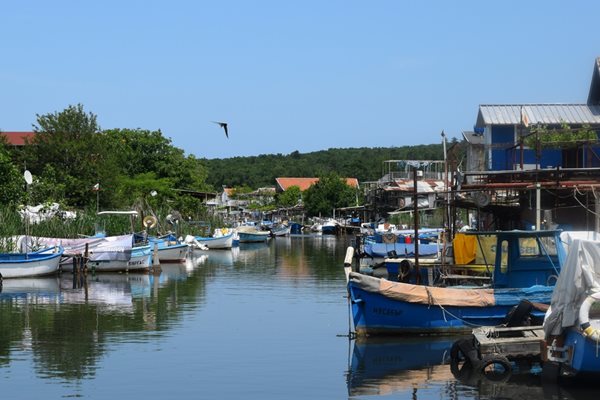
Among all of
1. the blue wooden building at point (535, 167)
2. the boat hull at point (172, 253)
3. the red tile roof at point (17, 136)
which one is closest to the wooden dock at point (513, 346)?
the blue wooden building at point (535, 167)

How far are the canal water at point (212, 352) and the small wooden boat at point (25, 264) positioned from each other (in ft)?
9.77

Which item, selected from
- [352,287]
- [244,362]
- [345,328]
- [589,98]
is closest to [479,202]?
[345,328]

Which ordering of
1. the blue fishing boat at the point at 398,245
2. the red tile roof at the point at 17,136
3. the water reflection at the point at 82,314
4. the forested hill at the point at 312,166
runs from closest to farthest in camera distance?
1. the water reflection at the point at 82,314
2. the blue fishing boat at the point at 398,245
3. the red tile roof at the point at 17,136
4. the forested hill at the point at 312,166

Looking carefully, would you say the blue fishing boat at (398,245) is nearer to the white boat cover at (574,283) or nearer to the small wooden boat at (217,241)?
the small wooden boat at (217,241)

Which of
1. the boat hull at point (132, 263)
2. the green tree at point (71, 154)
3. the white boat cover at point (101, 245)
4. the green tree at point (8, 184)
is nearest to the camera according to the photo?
the white boat cover at point (101, 245)

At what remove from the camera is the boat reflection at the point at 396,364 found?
17359 millimetres

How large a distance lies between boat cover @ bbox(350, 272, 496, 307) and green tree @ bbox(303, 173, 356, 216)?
10075cm

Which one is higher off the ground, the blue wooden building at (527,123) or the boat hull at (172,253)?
the blue wooden building at (527,123)

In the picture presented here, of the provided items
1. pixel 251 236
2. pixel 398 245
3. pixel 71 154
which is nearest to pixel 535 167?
pixel 398 245

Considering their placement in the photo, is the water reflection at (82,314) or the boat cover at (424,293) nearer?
the water reflection at (82,314)

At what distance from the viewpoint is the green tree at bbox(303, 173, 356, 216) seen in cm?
12319

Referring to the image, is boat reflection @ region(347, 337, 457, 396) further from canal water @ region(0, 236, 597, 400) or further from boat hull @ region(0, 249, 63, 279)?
boat hull @ region(0, 249, 63, 279)

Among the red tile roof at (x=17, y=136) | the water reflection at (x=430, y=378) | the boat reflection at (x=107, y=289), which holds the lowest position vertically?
the water reflection at (x=430, y=378)

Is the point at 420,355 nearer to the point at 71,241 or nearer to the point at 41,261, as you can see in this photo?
the point at 41,261
